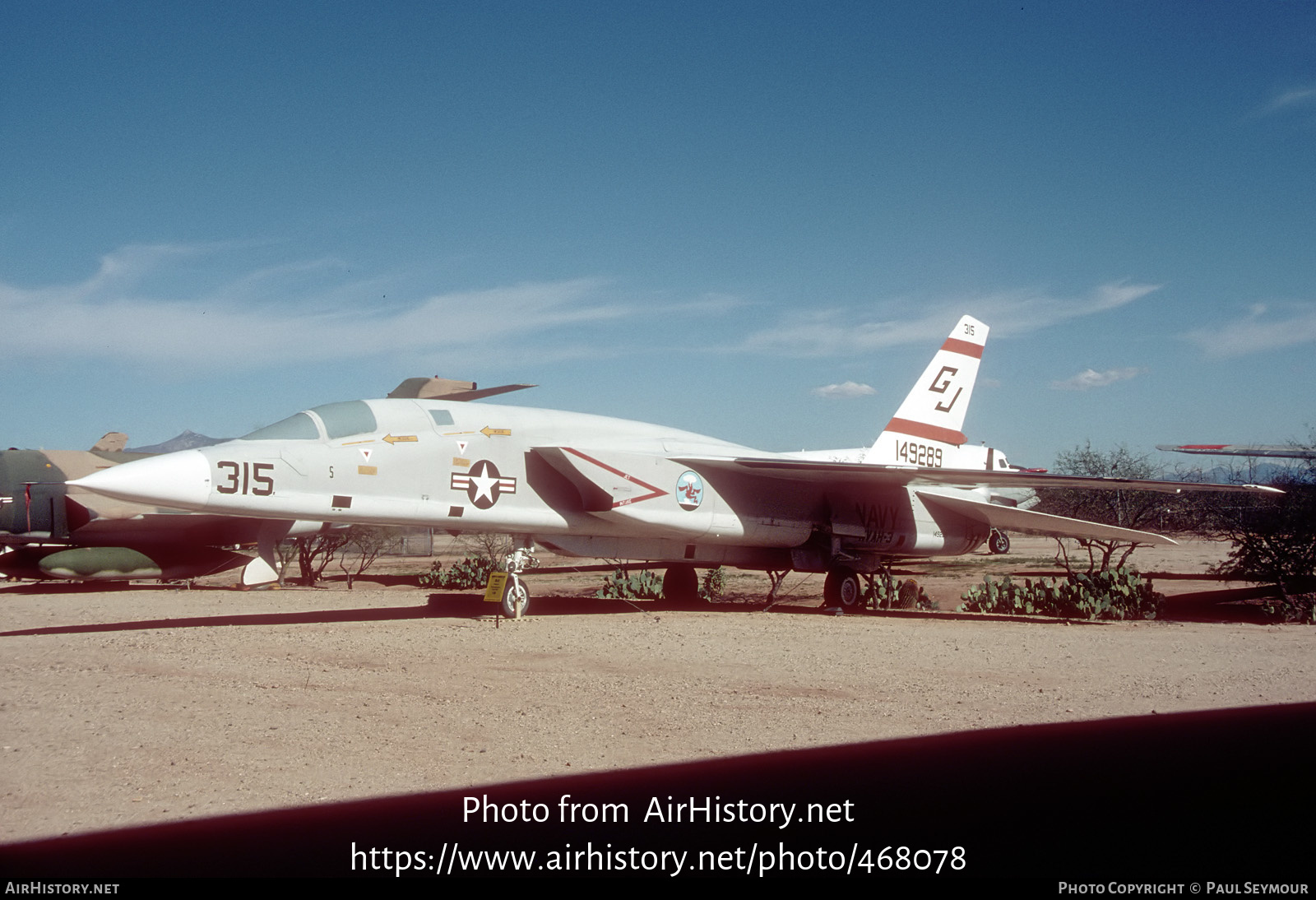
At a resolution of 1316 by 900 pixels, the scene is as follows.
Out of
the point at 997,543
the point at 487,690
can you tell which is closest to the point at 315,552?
the point at 997,543

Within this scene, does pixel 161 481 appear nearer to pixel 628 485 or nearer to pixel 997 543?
pixel 628 485

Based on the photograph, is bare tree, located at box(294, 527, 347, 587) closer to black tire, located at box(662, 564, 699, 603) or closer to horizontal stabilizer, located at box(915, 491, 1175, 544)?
black tire, located at box(662, 564, 699, 603)

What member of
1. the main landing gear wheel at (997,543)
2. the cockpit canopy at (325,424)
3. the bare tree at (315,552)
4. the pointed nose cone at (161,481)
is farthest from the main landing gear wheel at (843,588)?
the bare tree at (315,552)

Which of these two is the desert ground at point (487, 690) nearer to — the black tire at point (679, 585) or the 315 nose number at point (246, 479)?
the 315 nose number at point (246, 479)

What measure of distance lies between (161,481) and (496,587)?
3901 mm

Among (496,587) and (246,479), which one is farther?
(496,587)

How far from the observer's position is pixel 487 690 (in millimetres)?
6508

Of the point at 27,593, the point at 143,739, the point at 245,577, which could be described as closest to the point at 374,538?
the point at 27,593

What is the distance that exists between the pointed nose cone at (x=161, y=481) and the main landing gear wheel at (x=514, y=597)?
368 centimetres

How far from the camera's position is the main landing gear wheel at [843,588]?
14367 millimetres

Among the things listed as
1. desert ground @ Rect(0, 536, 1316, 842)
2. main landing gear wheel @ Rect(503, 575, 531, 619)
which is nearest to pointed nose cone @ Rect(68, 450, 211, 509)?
desert ground @ Rect(0, 536, 1316, 842)

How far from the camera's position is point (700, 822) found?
3.73m

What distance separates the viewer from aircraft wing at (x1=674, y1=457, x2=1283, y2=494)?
12.3 metres

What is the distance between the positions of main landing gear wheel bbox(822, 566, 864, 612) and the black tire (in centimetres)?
239
